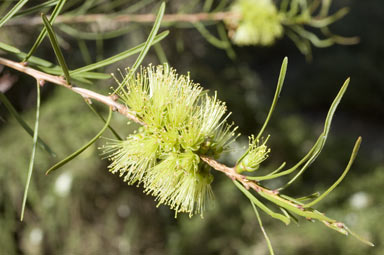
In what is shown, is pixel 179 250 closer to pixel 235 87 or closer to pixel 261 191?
pixel 235 87

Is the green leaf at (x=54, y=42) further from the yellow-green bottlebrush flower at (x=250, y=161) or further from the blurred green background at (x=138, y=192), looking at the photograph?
the blurred green background at (x=138, y=192)

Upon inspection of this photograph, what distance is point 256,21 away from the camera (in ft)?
2.34

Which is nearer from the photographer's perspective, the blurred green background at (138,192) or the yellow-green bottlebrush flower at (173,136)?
the yellow-green bottlebrush flower at (173,136)

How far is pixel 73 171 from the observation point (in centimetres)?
141

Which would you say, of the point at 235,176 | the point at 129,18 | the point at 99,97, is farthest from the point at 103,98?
the point at 129,18

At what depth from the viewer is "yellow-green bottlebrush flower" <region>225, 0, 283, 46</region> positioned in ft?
2.31

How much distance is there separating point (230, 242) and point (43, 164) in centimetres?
81

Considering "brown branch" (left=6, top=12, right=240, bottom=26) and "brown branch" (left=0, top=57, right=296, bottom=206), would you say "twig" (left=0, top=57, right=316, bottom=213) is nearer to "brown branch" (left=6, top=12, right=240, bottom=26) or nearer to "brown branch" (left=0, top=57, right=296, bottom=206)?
"brown branch" (left=0, top=57, right=296, bottom=206)

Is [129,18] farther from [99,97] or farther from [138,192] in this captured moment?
[138,192]

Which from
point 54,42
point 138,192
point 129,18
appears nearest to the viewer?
point 54,42

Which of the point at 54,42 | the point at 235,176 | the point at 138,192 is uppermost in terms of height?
the point at 54,42

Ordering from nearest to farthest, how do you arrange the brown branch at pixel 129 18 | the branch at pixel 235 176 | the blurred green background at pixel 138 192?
the branch at pixel 235 176 < the brown branch at pixel 129 18 < the blurred green background at pixel 138 192

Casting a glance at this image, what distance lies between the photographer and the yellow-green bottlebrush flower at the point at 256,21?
0.70m

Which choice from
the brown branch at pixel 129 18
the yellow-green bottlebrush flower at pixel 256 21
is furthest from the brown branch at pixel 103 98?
the yellow-green bottlebrush flower at pixel 256 21
